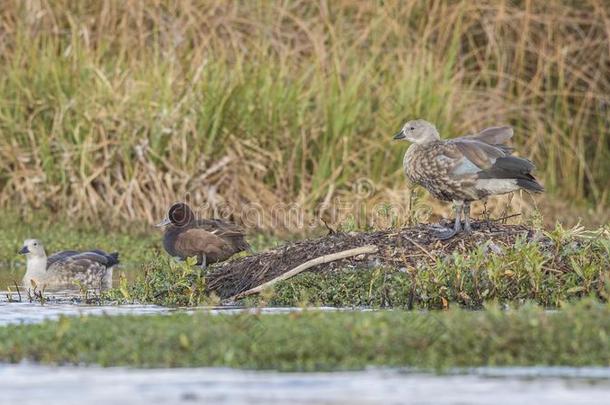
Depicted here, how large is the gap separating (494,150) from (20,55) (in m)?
8.58

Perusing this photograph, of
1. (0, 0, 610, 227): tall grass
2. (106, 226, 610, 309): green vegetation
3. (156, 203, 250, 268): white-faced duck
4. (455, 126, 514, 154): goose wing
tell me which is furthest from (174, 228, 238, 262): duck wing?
(0, 0, 610, 227): tall grass

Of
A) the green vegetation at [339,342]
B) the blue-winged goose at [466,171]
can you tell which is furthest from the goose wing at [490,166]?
the green vegetation at [339,342]

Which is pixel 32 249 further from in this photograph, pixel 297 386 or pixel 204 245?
pixel 297 386

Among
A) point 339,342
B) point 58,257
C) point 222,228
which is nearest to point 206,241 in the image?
point 222,228

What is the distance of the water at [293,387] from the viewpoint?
21.2 feet

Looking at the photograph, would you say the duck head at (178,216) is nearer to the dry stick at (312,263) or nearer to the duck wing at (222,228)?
the duck wing at (222,228)

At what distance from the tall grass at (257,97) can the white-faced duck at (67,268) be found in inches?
116

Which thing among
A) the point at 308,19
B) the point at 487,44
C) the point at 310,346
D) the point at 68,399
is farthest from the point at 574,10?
the point at 68,399

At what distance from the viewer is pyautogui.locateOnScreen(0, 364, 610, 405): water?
Result: 647 cm

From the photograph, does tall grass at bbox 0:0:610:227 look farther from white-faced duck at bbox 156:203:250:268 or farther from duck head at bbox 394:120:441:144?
duck head at bbox 394:120:441:144

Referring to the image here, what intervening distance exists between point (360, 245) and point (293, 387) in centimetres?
431

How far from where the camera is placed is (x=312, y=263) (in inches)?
416

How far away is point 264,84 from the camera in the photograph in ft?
57.8

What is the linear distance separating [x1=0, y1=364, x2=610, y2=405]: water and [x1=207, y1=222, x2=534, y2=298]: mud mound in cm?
355
